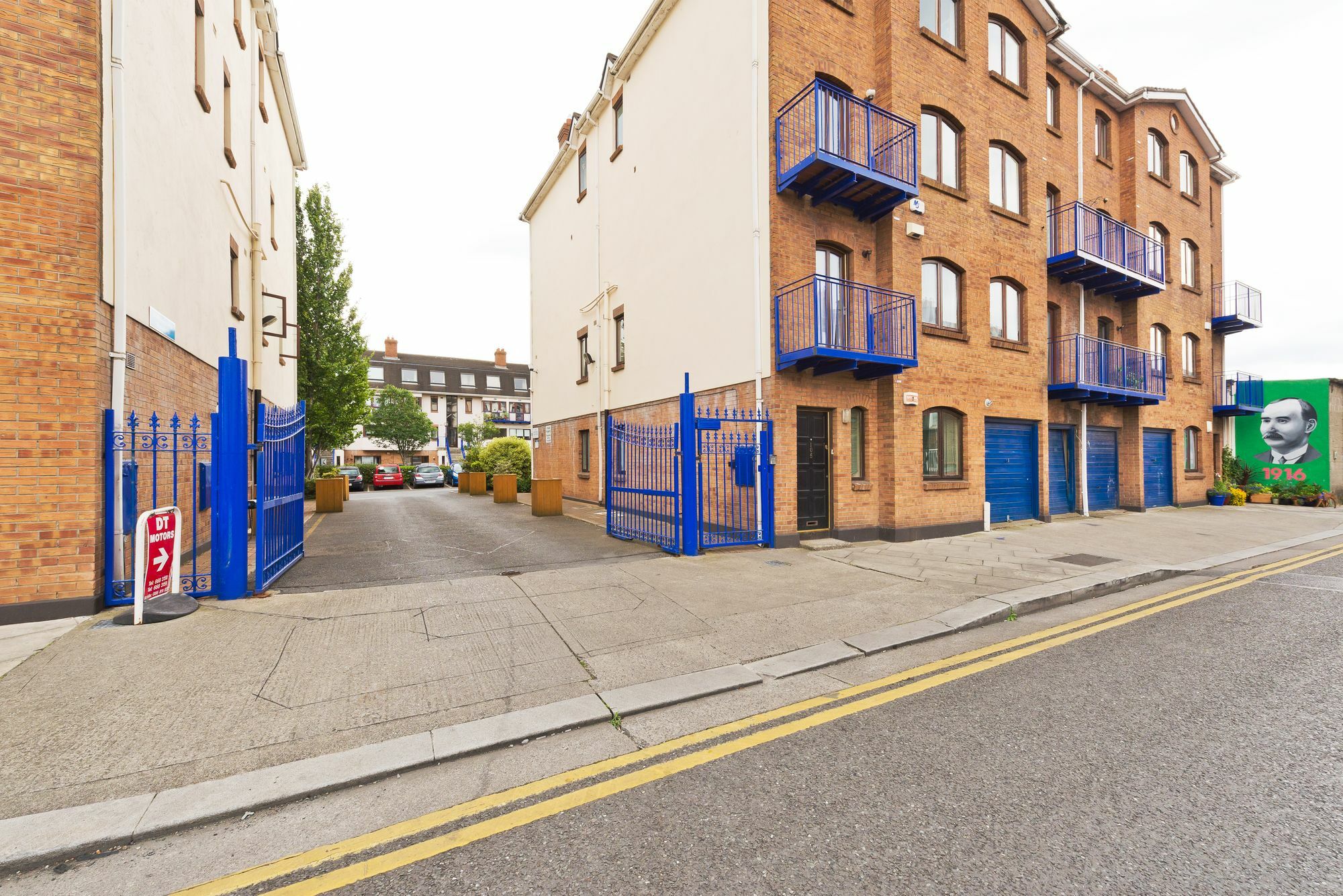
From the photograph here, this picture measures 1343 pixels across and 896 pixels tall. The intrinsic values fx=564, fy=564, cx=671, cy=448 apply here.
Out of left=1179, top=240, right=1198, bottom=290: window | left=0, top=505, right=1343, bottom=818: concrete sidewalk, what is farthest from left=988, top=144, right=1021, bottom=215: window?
left=1179, top=240, right=1198, bottom=290: window

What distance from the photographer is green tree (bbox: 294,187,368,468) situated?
894 inches

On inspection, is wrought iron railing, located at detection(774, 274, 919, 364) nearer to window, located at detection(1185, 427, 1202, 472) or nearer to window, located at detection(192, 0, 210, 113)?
window, located at detection(192, 0, 210, 113)

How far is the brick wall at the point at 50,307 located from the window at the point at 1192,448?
27.4 metres

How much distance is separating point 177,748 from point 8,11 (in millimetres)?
7078

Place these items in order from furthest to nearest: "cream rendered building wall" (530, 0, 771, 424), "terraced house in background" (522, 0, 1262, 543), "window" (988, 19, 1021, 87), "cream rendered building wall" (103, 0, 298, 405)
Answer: "window" (988, 19, 1021, 87) → "cream rendered building wall" (530, 0, 771, 424) → "terraced house in background" (522, 0, 1262, 543) → "cream rendered building wall" (103, 0, 298, 405)

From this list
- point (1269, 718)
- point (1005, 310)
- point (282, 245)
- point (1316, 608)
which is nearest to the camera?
point (1269, 718)

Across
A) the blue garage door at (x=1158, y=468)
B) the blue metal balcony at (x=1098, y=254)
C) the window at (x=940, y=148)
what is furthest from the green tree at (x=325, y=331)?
the blue garage door at (x=1158, y=468)

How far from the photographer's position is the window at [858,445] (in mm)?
11344

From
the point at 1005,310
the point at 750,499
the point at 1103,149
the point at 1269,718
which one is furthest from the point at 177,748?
the point at 1103,149

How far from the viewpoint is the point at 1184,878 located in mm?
2248

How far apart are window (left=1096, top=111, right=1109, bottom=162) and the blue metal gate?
22.2 metres

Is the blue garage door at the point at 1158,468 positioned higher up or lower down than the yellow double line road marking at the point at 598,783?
higher up

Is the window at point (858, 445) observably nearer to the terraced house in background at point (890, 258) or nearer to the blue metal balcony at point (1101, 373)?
the terraced house in background at point (890, 258)

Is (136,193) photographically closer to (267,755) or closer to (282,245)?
(267,755)
